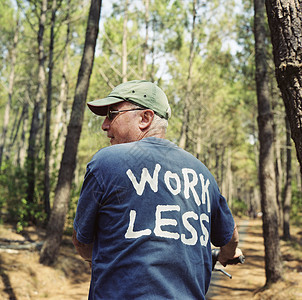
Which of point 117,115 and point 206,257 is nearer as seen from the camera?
point 206,257

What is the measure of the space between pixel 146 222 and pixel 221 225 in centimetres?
47

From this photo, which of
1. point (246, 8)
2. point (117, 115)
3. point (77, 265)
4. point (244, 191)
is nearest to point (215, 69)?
point (246, 8)

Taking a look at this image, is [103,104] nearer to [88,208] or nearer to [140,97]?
[140,97]

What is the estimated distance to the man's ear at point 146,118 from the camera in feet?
5.34

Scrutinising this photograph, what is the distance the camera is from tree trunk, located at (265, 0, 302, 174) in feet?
7.67

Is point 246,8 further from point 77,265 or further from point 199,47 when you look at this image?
point 77,265

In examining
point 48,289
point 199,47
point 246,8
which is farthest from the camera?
point 199,47

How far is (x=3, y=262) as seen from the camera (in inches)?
267

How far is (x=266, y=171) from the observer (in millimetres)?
7355

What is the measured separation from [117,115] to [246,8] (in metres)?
15.5

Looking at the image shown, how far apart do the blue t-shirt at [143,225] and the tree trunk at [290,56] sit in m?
1.21

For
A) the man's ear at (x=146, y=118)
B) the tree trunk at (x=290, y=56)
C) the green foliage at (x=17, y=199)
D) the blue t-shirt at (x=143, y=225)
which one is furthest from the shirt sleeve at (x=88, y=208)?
the green foliage at (x=17, y=199)

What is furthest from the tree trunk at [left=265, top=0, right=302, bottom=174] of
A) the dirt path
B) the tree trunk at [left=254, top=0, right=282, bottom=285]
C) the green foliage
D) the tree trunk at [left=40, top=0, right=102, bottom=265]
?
the green foliage

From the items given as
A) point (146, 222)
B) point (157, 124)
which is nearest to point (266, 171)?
point (157, 124)
